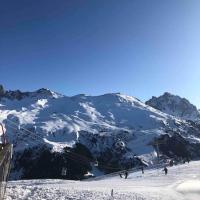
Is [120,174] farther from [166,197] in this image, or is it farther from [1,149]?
[1,149]

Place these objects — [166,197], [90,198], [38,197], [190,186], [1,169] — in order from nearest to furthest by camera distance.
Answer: [1,169] < [38,197] < [90,198] < [166,197] < [190,186]

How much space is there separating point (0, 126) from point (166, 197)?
77.1ft

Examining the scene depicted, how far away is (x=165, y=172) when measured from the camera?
289 feet

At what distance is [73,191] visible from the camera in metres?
47.5

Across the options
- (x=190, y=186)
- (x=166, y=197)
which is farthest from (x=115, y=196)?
(x=190, y=186)

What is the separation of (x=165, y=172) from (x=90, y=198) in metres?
45.8

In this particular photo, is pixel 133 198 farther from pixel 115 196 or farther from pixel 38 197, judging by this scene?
pixel 38 197

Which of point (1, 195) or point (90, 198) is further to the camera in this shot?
point (90, 198)

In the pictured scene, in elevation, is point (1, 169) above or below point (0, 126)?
below

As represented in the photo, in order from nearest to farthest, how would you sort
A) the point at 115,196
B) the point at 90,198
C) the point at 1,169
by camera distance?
the point at 1,169 < the point at 90,198 < the point at 115,196

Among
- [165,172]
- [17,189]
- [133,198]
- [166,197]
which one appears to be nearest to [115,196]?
[133,198]

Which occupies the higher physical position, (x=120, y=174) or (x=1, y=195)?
(x=120, y=174)

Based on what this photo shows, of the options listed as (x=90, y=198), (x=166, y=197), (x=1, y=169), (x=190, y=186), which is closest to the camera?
(x=1, y=169)

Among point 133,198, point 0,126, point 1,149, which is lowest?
point 133,198
